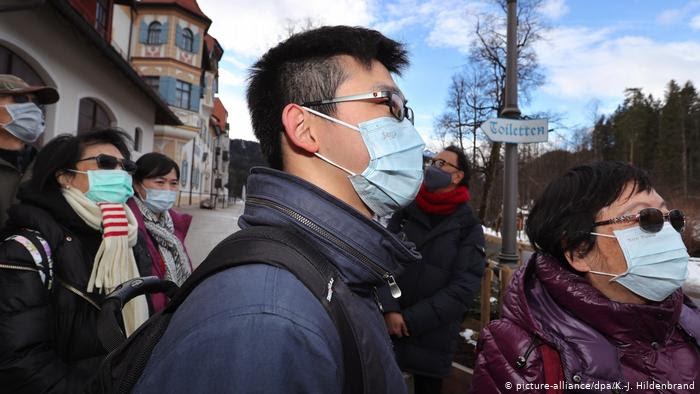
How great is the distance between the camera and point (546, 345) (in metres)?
1.69

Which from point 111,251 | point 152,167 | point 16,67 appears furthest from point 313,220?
point 16,67

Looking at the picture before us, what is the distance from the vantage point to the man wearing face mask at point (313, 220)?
736mm

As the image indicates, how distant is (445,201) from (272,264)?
8.67 ft

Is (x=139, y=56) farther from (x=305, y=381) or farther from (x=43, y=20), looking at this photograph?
(x=305, y=381)

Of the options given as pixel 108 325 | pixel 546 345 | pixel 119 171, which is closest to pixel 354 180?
pixel 108 325

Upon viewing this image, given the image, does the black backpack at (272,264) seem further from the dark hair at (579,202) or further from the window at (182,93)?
the window at (182,93)

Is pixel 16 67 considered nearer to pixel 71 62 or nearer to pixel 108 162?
pixel 71 62

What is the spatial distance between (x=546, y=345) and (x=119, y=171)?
2.88 metres

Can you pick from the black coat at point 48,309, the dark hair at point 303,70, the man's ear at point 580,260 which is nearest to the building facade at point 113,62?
the black coat at point 48,309

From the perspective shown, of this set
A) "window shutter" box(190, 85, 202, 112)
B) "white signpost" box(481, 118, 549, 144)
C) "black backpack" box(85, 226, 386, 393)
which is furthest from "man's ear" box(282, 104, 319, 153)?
"window shutter" box(190, 85, 202, 112)

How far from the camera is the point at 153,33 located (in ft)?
87.2

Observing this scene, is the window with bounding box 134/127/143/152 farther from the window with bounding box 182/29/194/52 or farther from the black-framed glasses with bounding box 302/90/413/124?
the black-framed glasses with bounding box 302/90/413/124

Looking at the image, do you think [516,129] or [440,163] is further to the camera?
[516,129]

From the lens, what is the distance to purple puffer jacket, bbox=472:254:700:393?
5.27 ft
